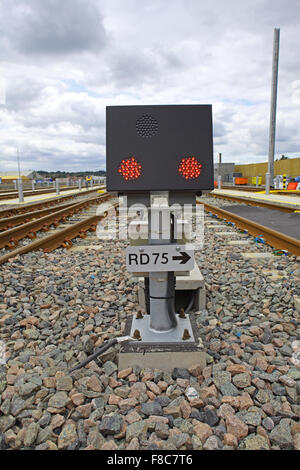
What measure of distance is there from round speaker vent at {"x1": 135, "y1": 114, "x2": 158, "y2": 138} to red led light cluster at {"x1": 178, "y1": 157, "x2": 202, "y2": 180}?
23 centimetres

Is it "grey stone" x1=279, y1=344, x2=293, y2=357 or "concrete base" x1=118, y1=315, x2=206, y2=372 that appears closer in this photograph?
"concrete base" x1=118, y1=315, x2=206, y2=372

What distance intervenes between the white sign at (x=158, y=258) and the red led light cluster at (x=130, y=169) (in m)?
0.44

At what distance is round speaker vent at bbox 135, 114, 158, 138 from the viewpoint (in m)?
1.87

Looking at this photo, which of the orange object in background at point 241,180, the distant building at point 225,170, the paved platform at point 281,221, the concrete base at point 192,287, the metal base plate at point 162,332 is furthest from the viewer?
the distant building at point 225,170

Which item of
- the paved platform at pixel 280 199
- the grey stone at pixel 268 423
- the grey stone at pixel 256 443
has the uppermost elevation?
the paved platform at pixel 280 199

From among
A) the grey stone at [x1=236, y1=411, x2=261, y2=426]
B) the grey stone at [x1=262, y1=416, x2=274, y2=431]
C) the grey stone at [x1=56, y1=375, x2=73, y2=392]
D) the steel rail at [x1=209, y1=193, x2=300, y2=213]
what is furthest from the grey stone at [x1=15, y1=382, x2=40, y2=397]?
the steel rail at [x1=209, y1=193, x2=300, y2=213]

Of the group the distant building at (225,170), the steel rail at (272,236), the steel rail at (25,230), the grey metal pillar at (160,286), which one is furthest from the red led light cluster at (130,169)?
the distant building at (225,170)

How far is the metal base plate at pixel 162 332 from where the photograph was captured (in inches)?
91.7

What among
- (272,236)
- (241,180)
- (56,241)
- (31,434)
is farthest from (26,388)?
(241,180)

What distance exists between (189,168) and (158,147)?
0.21 metres

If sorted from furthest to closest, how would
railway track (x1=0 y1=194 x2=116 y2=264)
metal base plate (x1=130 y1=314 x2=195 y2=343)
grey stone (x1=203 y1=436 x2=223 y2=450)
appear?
railway track (x1=0 y1=194 x2=116 y2=264)
metal base plate (x1=130 y1=314 x2=195 y2=343)
grey stone (x1=203 y1=436 x2=223 y2=450)

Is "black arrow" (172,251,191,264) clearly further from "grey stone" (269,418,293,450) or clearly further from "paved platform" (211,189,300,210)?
"paved platform" (211,189,300,210)

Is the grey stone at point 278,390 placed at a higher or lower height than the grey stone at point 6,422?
higher

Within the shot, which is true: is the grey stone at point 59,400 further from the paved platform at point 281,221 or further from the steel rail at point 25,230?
the paved platform at point 281,221
